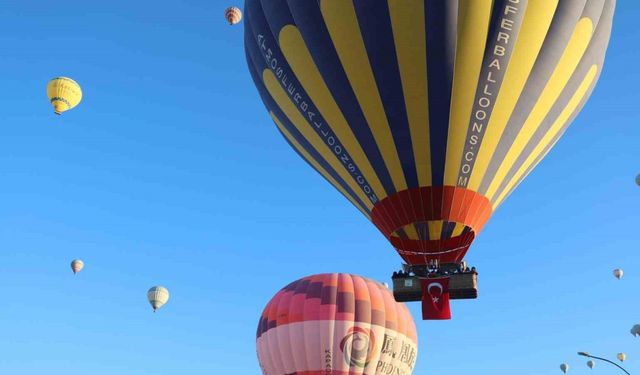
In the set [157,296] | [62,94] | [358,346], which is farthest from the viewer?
[157,296]

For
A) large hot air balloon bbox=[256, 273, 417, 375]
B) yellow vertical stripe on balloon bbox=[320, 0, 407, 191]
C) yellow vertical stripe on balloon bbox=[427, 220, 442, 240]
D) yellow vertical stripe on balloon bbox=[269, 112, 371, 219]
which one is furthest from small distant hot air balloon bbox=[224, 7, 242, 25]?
yellow vertical stripe on balloon bbox=[427, 220, 442, 240]

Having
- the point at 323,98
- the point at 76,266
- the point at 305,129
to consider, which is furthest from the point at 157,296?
the point at 323,98

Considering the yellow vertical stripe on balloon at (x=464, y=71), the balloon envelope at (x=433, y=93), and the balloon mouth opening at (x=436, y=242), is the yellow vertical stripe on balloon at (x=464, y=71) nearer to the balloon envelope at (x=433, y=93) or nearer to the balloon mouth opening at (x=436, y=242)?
the balloon envelope at (x=433, y=93)

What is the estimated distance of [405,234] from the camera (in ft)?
54.7

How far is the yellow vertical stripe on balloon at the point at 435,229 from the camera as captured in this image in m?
16.3

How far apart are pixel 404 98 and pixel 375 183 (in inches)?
84.7

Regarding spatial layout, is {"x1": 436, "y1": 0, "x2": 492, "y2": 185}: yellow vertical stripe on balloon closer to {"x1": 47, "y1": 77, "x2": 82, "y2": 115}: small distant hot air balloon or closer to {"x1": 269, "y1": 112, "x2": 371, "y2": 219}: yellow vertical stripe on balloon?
{"x1": 269, "y1": 112, "x2": 371, "y2": 219}: yellow vertical stripe on balloon

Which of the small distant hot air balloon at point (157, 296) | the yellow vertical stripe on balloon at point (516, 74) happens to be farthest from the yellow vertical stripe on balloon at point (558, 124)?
the small distant hot air balloon at point (157, 296)

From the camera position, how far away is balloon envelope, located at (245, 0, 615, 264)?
16.0 meters

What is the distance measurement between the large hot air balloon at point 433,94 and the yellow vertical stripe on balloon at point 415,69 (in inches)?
0.9

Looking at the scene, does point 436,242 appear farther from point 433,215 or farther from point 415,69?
A: point 415,69

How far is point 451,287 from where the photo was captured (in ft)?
53.8

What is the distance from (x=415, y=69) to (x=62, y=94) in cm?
2393

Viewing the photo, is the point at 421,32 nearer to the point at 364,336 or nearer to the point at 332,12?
the point at 332,12
